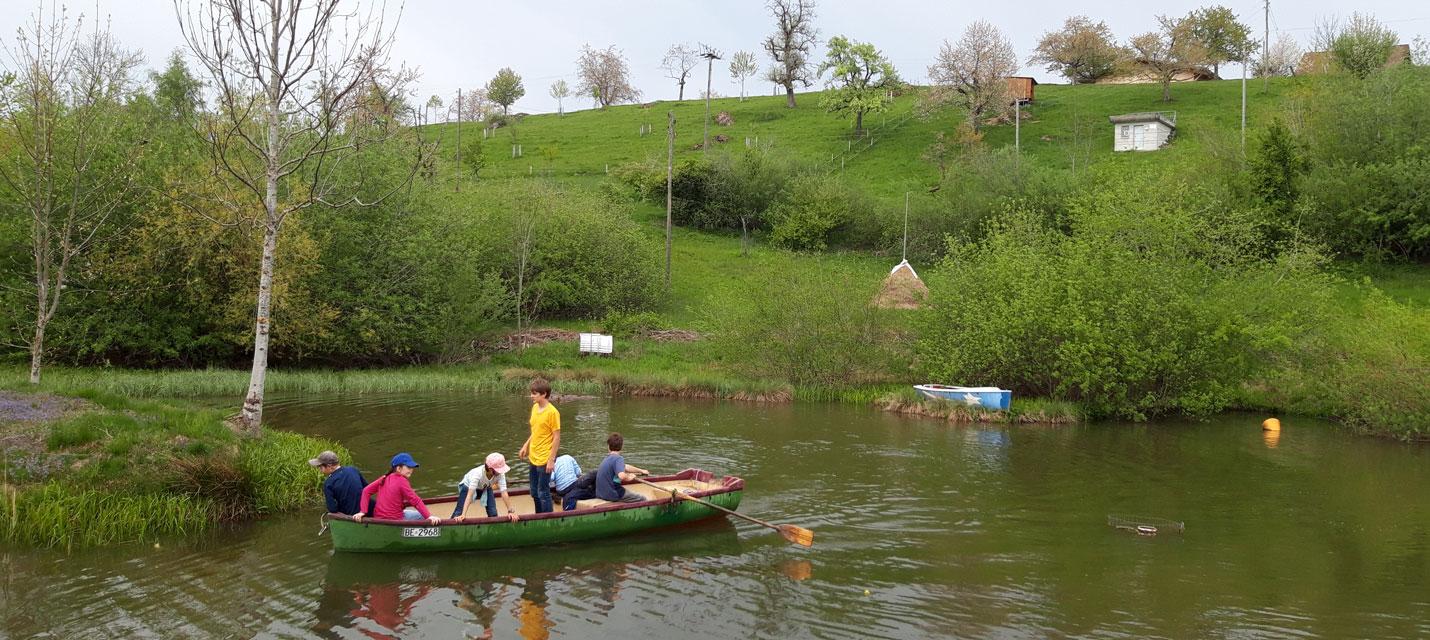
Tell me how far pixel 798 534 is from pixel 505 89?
96706mm

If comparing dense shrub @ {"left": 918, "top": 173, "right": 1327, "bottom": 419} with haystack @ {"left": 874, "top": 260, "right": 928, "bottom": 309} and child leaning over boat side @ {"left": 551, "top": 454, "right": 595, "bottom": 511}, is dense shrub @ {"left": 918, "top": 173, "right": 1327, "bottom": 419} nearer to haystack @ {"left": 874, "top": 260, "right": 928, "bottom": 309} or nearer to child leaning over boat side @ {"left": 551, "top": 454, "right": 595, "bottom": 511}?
haystack @ {"left": 874, "top": 260, "right": 928, "bottom": 309}

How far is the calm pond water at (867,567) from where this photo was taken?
10523mm

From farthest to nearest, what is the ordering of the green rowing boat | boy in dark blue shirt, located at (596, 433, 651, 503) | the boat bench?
the boat bench, boy in dark blue shirt, located at (596, 433, 651, 503), the green rowing boat

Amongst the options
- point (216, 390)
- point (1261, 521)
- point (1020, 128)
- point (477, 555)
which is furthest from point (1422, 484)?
point (1020, 128)

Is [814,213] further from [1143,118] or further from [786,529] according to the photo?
Answer: [786,529]

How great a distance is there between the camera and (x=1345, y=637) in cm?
1038

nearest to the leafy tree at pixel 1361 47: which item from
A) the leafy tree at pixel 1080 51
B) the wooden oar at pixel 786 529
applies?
the leafy tree at pixel 1080 51

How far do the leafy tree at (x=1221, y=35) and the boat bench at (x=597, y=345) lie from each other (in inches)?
2848

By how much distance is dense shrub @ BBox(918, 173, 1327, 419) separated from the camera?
2731 cm

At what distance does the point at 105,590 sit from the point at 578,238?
35290mm

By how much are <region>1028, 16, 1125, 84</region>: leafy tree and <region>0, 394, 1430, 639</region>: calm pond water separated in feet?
251

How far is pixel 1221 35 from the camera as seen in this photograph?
287 feet

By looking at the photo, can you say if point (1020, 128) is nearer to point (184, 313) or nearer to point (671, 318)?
point (671, 318)

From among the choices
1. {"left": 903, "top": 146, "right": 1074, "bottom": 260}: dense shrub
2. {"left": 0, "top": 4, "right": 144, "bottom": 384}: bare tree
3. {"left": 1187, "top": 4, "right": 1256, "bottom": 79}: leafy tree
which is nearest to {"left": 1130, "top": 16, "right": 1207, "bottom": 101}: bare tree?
{"left": 1187, "top": 4, "right": 1256, "bottom": 79}: leafy tree
